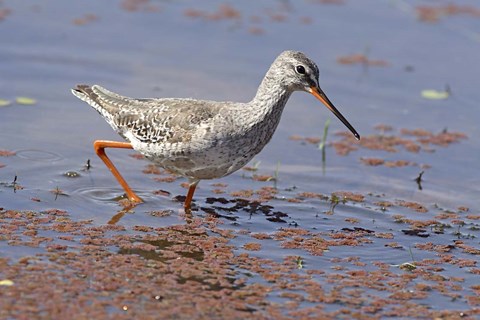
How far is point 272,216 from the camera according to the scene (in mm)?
10641

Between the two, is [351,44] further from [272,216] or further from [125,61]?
[272,216]

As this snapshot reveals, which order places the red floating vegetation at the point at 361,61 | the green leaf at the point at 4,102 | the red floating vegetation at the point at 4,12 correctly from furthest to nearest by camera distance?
the red floating vegetation at the point at 4,12 → the red floating vegetation at the point at 361,61 → the green leaf at the point at 4,102

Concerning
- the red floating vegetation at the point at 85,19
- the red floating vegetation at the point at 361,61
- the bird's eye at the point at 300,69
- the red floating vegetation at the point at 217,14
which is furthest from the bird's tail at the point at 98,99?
the red floating vegetation at the point at 217,14

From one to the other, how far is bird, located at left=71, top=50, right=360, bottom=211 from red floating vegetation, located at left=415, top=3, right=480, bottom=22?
760 cm

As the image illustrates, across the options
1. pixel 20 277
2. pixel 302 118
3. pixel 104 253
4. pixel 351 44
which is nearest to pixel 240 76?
pixel 302 118

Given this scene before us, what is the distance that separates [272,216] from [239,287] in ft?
7.19

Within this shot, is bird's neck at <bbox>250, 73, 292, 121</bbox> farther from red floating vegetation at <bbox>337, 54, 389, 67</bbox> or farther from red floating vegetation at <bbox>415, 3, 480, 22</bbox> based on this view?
red floating vegetation at <bbox>415, 3, 480, 22</bbox>

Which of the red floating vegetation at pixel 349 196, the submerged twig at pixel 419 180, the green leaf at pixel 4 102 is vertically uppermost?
the green leaf at pixel 4 102

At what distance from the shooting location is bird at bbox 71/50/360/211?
990cm

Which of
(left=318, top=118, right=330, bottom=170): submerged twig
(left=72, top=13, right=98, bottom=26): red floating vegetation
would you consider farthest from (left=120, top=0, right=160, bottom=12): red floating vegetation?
(left=318, top=118, right=330, bottom=170): submerged twig

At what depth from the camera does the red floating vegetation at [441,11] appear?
56.7ft

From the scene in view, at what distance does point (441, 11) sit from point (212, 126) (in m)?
8.90

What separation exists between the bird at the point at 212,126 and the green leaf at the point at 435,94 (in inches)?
183

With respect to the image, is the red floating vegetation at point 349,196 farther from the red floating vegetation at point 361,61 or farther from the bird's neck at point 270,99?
the red floating vegetation at point 361,61
